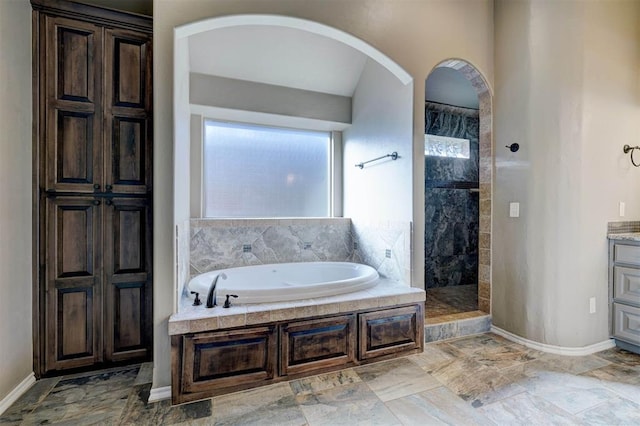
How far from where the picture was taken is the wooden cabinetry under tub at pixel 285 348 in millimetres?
1787

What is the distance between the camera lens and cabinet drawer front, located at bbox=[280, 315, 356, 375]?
1.98 metres

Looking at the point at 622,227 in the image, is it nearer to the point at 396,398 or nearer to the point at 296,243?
the point at 396,398

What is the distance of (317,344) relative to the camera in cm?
205

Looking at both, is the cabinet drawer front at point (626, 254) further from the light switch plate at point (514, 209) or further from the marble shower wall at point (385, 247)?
the marble shower wall at point (385, 247)

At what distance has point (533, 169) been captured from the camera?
8.21ft

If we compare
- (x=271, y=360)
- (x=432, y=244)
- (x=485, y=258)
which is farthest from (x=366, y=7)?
(x=432, y=244)

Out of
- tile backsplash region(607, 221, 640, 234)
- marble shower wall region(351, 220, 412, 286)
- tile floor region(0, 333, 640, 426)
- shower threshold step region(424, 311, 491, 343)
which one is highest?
tile backsplash region(607, 221, 640, 234)

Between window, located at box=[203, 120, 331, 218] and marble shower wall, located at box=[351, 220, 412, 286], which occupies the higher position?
window, located at box=[203, 120, 331, 218]

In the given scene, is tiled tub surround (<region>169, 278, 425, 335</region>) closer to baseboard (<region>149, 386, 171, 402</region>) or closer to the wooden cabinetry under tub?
the wooden cabinetry under tub

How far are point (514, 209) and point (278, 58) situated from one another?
8.84ft

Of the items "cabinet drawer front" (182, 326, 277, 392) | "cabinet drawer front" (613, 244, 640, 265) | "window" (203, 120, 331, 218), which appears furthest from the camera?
"window" (203, 120, 331, 218)

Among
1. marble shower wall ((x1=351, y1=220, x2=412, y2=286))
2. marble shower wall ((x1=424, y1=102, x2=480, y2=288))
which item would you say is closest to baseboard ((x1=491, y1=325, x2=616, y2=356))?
marble shower wall ((x1=351, y1=220, x2=412, y2=286))

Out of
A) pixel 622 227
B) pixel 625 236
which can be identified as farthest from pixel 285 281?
pixel 622 227

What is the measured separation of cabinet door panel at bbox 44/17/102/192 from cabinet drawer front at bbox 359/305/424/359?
2.26 metres
